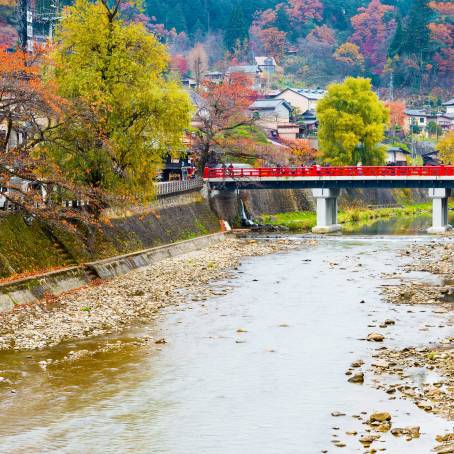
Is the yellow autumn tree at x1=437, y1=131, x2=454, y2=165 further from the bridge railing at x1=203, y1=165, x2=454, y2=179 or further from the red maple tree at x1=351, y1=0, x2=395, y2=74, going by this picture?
the red maple tree at x1=351, y1=0, x2=395, y2=74

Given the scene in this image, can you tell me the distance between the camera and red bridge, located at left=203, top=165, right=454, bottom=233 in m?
60.8

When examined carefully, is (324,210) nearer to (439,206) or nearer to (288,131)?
(439,206)

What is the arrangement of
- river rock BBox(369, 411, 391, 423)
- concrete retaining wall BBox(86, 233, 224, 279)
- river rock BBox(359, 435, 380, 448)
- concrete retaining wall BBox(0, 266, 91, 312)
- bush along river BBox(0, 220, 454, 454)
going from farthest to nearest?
concrete retaining wall BBox(86, 233, 224, 279) < concrete retaining wall BBox(0, 266, 91, 312) < river rock BBox(369, 411, 391, 423) < bush along river BBox(0, 220, 454, 454) < river rock BBox(359, 435, 380, 448)

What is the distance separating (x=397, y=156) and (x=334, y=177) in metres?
43.3

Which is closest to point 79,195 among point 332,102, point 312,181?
point 312,181

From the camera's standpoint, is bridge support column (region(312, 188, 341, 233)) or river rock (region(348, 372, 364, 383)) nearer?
river rock (region(348, 372, 364, 383))

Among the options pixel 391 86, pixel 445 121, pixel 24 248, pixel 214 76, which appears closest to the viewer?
pixel 24 248

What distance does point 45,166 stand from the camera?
1366 inches

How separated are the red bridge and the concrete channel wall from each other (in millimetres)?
13898

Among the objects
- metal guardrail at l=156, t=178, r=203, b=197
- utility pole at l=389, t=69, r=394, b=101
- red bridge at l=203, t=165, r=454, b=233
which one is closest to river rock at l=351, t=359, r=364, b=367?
metal guardrail at l=156, t=178, r=203, b=197

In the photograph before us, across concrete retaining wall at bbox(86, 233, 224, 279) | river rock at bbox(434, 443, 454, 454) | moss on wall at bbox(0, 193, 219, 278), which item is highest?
moss on wall at bbox(0, 193, 219, 278)

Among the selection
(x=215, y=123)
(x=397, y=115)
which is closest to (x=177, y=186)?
(x=215, y=123)

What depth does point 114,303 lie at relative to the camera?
107 feet

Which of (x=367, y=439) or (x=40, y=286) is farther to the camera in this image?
(x=40, y=286)
